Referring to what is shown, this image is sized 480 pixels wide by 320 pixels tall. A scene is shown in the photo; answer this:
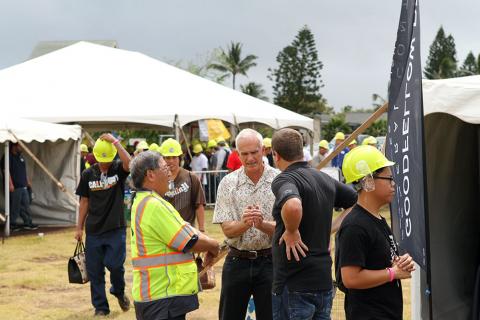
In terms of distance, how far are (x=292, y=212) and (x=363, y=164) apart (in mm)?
565

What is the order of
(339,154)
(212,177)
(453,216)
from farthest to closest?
1. (212,177)
2. (339,154)
3. (453,216)

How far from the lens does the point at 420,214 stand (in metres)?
4.45

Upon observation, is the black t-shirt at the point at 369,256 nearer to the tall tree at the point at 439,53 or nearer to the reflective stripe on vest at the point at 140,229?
the reflective stripe on vest at the point at 140,229

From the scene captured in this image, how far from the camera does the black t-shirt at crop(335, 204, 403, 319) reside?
400cm

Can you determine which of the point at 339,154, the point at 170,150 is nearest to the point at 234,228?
the point at 170,150

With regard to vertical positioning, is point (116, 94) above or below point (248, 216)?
above

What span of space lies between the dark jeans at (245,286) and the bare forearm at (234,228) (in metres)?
0.26

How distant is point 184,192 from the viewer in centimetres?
717

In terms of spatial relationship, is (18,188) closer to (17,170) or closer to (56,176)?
(17,170)

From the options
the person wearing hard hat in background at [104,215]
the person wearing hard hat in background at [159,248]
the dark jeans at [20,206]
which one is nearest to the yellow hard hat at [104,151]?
the person wearing hard hat in background at [104,215]

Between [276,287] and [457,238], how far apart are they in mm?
2621

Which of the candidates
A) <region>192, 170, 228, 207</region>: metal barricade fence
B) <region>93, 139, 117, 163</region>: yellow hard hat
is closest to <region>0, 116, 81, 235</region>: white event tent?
<region>192, 170, 228, 207</region>: metal barricade fence

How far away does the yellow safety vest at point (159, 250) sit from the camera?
469cm

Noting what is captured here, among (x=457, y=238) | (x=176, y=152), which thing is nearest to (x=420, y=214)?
(x=457, y=238)
